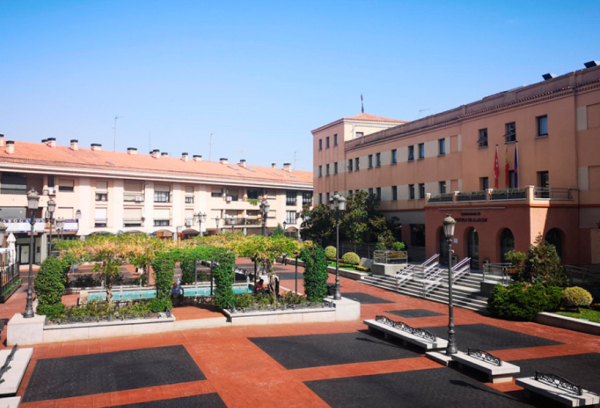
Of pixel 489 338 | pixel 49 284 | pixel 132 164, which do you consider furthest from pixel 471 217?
pixel 132 164

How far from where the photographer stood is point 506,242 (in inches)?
1150

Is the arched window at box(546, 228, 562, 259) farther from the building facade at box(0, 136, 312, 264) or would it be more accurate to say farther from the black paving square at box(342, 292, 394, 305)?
the building facade at box(0, 136, 312, 264)

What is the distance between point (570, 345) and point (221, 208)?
154 ft

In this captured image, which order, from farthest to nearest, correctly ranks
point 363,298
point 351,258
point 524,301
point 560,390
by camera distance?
point 351,258, point 363,298, point 524,301, point 560,390

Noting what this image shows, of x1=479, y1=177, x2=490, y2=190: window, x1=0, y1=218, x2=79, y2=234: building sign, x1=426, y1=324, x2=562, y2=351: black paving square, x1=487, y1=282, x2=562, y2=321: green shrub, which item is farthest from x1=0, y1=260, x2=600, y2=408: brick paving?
x1=0, y1=218, x2=79, y2=234: building sign

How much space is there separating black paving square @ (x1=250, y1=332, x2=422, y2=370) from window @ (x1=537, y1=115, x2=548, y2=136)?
19.7 metres

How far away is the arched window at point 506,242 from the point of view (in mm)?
28828

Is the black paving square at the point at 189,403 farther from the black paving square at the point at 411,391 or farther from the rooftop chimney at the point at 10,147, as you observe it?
the rooftop chimney at the point at 10,147

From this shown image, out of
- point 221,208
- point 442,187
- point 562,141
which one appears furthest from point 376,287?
point 221,208

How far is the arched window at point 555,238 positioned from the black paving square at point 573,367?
43.9ft

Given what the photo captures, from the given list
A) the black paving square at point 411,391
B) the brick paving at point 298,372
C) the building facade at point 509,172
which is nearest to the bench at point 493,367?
the brick paving at point 298,372

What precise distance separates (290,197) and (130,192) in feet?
75.7

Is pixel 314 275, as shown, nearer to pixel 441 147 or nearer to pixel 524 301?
pixel 524 301

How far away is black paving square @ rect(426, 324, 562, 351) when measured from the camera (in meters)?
17.1
